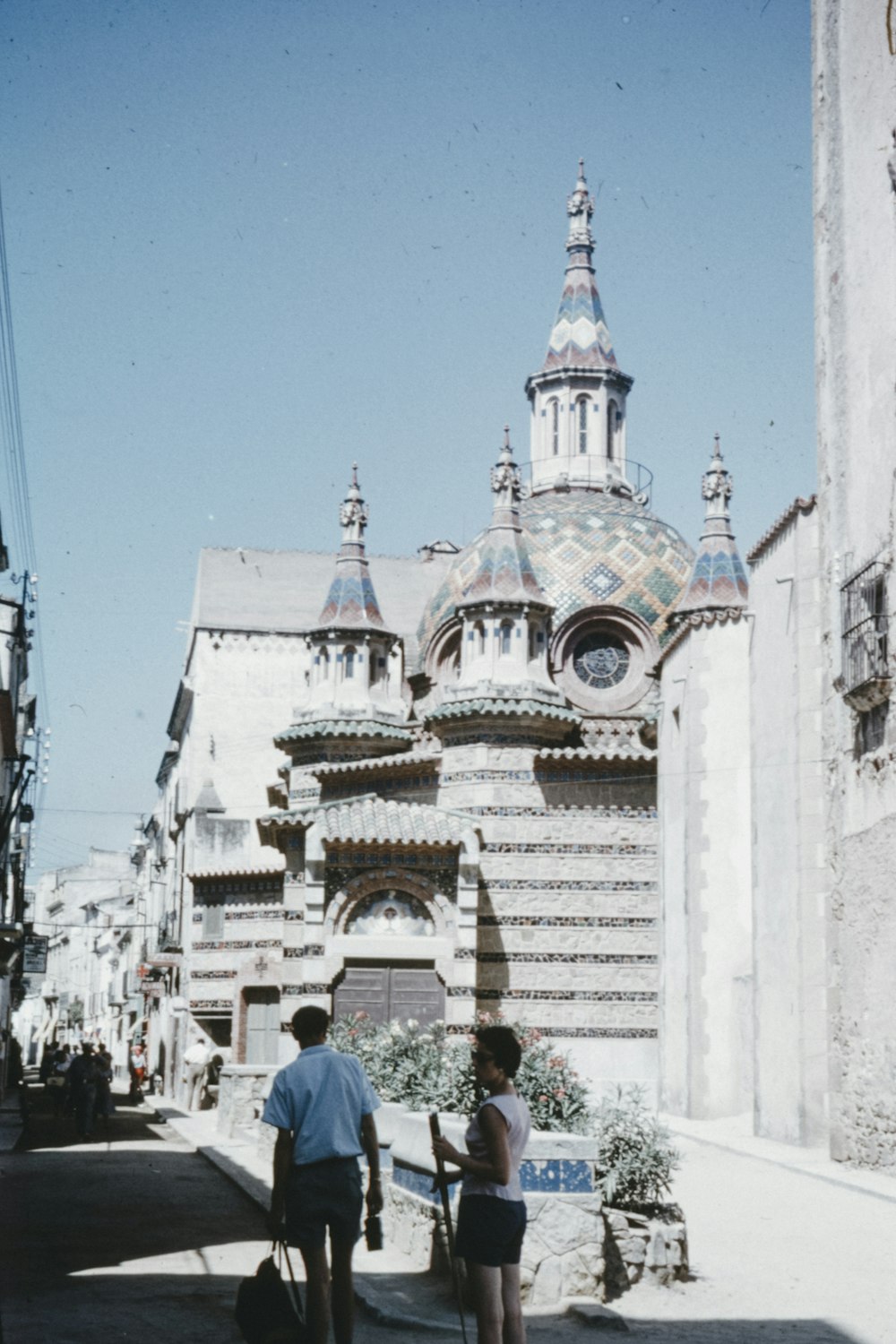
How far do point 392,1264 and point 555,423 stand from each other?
26631 millimetres

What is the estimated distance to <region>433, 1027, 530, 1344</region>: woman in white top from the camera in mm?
7094

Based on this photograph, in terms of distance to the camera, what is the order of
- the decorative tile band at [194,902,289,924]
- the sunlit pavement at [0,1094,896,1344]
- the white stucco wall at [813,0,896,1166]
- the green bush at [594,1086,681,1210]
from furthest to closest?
the decorative tile band at [194,902,289,924] → the white stucco wall at [813,0,896,1166] → the green bush at [594,1086,681,1210] → the sunlit pavement at [0,1094,896,1344]

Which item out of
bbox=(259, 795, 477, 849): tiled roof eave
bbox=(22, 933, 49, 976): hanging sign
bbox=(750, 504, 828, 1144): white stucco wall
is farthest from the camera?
bbox=(22, 933, 49, 976): hanging sign

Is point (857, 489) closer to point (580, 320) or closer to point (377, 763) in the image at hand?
point (377, 763)

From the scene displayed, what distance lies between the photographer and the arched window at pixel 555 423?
116 ft

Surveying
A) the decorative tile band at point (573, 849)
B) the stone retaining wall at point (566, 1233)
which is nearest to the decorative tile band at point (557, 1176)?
the stone retaining wall at point (566, 1233)

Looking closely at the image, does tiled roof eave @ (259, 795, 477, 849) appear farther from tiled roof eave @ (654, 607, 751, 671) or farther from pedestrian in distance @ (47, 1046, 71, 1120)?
pedestrian in distance @ (47, 1046, 71, 1120)

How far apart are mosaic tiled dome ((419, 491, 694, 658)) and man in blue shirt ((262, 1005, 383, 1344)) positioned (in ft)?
76.4

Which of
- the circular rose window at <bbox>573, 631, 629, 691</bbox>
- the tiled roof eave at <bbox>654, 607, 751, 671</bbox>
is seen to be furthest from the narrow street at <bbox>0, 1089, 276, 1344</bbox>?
the circular rose window at <bbox>573, 631, 629, 691</bbox>

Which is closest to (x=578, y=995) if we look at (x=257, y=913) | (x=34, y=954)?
(x=257, y=913)

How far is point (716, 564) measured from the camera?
94.5 feet

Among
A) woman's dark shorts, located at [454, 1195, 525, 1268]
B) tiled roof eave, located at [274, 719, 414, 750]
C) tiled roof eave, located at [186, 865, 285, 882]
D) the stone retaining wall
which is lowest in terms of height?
the stone retaining wall

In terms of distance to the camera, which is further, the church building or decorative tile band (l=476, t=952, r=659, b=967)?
decorative tile band (l=476, t=952, r=659, b=967)

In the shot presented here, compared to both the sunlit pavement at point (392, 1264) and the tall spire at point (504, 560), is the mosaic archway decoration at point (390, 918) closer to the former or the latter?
the tall spire at point (504, 560)
